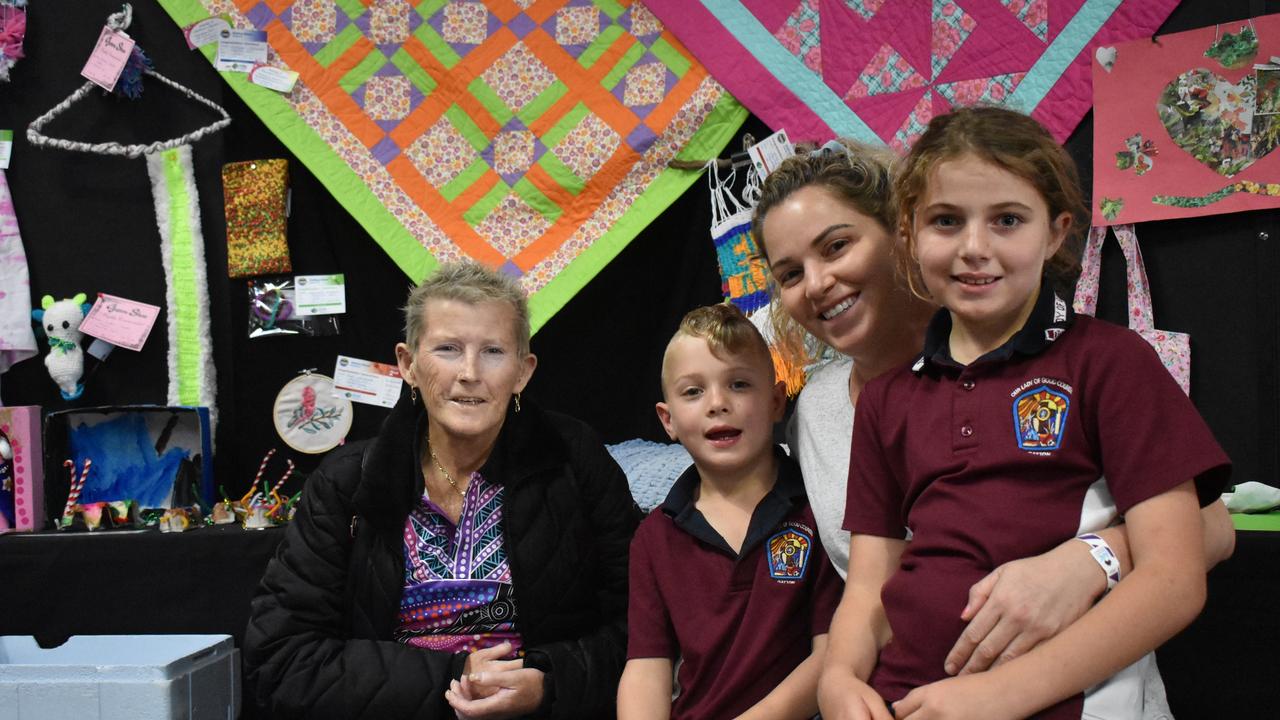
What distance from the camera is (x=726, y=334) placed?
5.05 feet

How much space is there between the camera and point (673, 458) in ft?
8.43

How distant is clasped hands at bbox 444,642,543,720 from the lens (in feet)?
5.32

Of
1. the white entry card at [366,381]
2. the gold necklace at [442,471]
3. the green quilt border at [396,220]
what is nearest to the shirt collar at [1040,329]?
the gold necklace at [442,471]

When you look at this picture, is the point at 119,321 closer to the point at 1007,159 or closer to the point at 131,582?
the point at 131,582

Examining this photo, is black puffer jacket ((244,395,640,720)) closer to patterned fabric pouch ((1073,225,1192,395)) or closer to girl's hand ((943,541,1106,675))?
girl's hand ((943,541,1106,675))

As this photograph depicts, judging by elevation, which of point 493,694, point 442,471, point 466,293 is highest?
point 466,293

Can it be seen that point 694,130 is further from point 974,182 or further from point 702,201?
point 974,182

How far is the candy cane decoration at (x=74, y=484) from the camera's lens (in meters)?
2.75

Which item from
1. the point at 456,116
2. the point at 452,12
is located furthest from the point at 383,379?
the point at 452,12

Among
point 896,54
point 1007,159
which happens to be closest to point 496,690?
point 1007,159

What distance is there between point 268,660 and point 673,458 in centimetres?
118

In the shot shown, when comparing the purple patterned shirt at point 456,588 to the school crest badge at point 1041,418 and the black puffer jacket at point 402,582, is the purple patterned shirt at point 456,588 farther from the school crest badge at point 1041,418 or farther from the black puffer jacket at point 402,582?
the school crest badge at point 1041,418

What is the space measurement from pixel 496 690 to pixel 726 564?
0.48m

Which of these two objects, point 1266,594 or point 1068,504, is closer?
point 1068,504
